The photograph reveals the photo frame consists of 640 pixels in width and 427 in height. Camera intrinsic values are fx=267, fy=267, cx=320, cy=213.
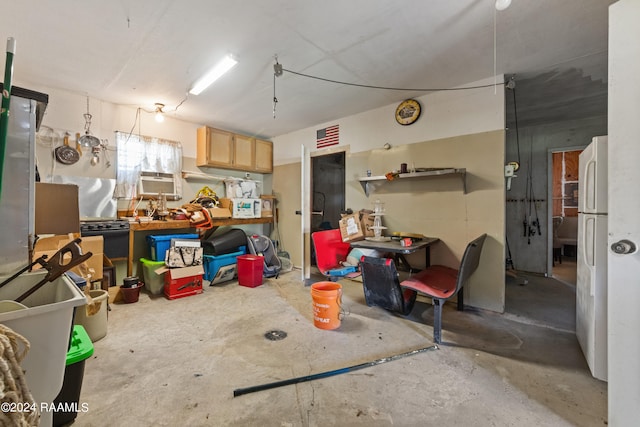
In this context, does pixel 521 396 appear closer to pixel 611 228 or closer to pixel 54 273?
pixel 611 228

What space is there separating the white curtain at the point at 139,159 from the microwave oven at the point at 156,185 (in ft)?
0.20

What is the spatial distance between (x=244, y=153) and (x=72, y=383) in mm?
4380

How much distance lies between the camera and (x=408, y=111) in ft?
12.2

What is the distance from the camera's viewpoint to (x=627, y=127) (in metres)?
1.28

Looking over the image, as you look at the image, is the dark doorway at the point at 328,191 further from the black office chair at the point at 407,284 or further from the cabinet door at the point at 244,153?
the black office chair at the point at 407,284

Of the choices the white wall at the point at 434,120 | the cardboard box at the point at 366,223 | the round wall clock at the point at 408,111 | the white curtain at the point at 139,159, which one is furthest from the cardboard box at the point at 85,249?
the round wall clock at the point at 408,111

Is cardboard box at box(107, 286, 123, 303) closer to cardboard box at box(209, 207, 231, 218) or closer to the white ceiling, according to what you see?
cardboard box at box(209, 207, 231, 218)

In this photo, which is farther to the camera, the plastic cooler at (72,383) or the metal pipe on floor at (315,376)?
the metal pipe on floor at (315,376)

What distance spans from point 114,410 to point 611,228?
2888 millimetres

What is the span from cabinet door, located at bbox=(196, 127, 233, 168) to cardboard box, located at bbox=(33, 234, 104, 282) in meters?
2.13

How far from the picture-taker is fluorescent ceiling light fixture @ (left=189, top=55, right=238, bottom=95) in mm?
2816

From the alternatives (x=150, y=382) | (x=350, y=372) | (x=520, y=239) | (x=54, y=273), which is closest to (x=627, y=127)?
(x=350, y=372)

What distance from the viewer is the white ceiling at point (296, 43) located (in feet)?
6.84

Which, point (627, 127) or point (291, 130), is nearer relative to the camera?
point (627, 127)
